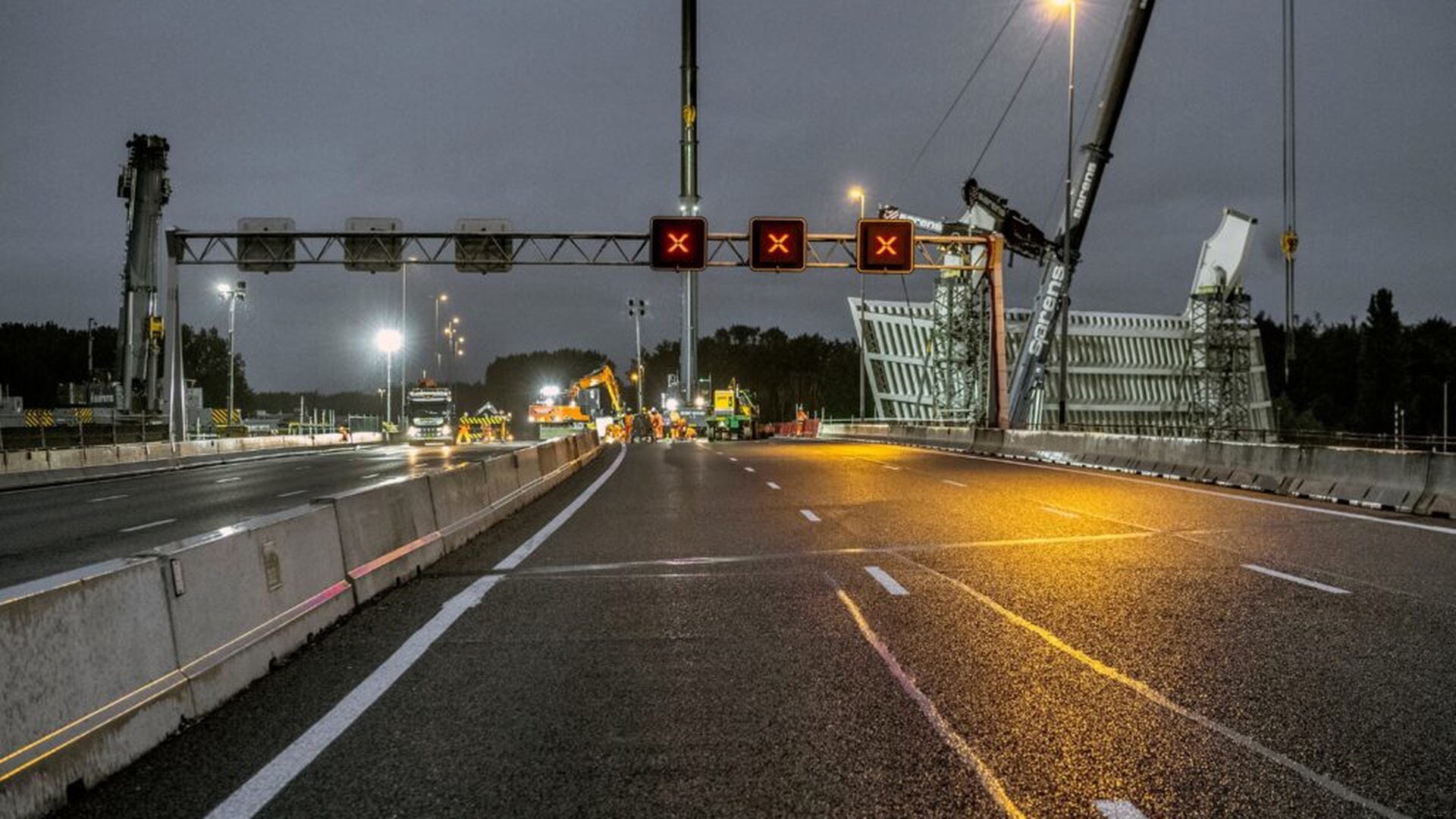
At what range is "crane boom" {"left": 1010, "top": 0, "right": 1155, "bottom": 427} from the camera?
47594 mm

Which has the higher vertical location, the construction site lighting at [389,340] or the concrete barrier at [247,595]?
the construction site lighting at [389,340]

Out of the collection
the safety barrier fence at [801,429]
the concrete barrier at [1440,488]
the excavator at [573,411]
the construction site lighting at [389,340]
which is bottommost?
the safety barrier fence at [801,429]

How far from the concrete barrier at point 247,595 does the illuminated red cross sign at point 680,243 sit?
94.0ft

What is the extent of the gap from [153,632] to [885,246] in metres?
32.5

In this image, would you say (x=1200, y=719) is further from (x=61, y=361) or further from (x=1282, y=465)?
(x=61, y=361)

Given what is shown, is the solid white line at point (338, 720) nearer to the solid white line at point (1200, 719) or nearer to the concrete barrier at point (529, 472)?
the solid white line at point (1200, 719)

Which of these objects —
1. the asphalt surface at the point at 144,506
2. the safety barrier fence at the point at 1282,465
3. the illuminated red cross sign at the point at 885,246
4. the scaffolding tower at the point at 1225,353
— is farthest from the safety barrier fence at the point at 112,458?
the scaffolding tower at the point at 1225,353

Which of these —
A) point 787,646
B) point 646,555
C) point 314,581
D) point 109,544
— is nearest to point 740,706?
point 787,646

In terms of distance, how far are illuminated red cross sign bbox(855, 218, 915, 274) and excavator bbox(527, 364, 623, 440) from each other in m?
28.6

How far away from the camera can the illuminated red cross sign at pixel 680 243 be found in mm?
36219

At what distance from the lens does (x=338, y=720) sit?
17.9ft

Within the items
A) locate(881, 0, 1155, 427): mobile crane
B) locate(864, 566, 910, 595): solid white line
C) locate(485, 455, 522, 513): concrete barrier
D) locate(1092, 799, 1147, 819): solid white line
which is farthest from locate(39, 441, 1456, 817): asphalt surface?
locate(881, 0, 1155, 427): mobile crane

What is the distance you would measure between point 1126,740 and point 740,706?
5.99 feet

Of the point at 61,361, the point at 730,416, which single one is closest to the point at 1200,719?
the point at 730,416
